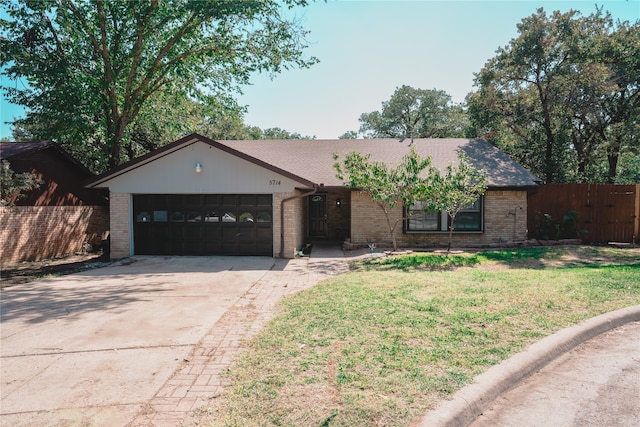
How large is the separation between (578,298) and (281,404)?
5788 millimetres

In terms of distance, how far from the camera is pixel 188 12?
14.5 metres

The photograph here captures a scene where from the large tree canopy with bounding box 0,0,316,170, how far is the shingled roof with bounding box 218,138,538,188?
346cm

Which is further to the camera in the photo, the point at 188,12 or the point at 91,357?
the point at 188,12

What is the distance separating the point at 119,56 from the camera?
1536cm

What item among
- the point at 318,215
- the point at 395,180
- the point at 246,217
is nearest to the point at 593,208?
the point at 395,180

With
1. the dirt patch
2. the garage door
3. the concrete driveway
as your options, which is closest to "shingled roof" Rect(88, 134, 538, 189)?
the garage door

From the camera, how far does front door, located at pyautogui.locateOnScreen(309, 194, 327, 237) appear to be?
18188 mm

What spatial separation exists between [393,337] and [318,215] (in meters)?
13.4

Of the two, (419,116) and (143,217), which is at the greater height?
(419,116)

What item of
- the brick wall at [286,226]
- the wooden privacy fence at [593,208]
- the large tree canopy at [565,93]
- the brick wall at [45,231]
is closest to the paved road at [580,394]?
the brick wall at [286,226]

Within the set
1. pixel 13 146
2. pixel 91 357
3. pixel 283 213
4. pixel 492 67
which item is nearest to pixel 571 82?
pixel 492 67

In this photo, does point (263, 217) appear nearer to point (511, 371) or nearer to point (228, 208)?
point (228, 208)

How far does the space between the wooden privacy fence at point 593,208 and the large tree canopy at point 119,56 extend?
11.4 meters

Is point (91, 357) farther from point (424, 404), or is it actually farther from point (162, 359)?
point (424, 404)
